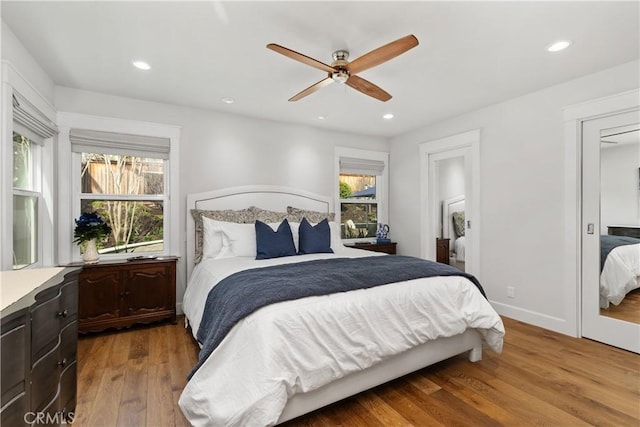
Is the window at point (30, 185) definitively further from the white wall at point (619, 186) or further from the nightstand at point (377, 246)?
the white wall at point (619, 186)

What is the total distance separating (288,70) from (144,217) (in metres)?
2.39

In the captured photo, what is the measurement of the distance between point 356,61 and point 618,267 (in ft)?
10.1

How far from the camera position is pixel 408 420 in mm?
1844

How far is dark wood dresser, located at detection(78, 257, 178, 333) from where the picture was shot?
9.96ft

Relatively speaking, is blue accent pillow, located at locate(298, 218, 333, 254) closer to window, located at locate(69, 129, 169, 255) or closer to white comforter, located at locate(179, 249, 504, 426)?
white comforter, located at locate(179, 249, 504, 426)

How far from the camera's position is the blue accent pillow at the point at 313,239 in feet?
11.6

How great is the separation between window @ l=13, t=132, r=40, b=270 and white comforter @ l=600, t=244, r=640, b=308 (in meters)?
5.15

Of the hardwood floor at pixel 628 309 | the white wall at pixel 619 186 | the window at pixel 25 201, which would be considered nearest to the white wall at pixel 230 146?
the window at pixel 25 201

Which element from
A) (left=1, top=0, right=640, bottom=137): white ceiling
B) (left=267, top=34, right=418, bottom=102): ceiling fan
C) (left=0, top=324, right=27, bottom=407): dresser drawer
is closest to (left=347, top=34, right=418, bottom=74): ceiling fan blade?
(left=267, top=34, right=418, bottom=102): ceiling fan

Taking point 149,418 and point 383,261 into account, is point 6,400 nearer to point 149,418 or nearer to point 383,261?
point 149,418

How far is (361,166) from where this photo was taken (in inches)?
199

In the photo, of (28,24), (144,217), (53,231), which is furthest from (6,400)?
(144,217)

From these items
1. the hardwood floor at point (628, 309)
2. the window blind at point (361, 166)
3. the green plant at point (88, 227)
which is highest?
the window blind at point (361, 166)

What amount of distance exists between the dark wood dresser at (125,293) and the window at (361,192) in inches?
105
